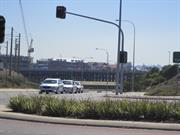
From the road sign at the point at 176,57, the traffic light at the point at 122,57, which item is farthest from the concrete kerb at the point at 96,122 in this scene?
the road sign at the point at 176,57

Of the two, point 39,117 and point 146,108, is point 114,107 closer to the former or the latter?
point 146,108

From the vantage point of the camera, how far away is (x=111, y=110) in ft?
73.8

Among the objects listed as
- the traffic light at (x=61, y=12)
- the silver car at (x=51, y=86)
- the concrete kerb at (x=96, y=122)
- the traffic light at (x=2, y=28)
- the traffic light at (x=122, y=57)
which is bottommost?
the concrete kerb at (x=96, y=122)

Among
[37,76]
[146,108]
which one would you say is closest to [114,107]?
[146,108]

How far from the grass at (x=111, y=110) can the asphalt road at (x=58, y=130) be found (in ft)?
9.41

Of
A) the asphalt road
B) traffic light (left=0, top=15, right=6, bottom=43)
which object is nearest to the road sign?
the asphalt road

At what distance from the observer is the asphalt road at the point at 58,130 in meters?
17.4

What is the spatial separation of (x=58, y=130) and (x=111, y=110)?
464 centimetres

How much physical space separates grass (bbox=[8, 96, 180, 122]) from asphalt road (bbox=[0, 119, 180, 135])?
9.41ft

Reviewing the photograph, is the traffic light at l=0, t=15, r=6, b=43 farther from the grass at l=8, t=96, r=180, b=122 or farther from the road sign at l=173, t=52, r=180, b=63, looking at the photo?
the road sign at l=173, t=52, r=180, b=63

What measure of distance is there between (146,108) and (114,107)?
4.28 feet

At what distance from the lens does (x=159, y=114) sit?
22.1 meters

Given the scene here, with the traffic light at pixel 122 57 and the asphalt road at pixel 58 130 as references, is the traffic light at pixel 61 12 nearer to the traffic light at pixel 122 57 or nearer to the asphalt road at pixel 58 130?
the traffic light at pixel 122 57

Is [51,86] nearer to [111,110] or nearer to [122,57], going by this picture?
[122,57]
